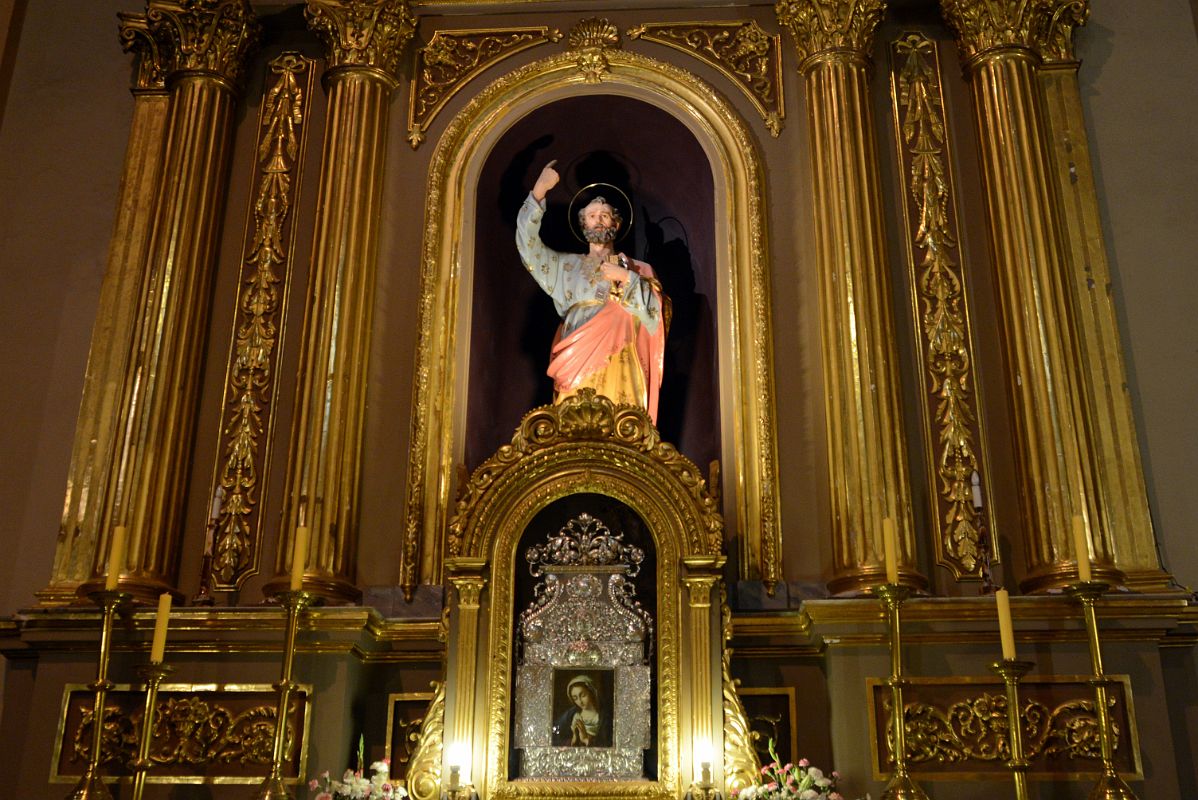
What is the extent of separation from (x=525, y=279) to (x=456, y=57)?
1.34 metres

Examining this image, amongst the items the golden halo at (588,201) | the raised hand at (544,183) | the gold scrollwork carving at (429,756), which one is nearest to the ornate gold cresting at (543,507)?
the gold scrollwork carving at (429,756)

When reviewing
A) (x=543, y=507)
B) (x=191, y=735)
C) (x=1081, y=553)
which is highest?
(x=543, y=507)

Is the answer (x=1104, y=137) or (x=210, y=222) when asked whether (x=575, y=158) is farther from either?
(x=1104, y=137)

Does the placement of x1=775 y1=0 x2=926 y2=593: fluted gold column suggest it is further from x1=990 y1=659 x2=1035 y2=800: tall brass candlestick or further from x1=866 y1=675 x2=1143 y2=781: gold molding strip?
x1=990 y1=659 x2=1035 y2=800: tall brass candlestick

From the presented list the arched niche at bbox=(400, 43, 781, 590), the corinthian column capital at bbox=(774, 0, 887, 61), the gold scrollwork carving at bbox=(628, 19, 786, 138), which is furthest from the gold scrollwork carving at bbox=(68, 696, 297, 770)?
the corinthian column capital at bbox=(774, 0, 887, 61)

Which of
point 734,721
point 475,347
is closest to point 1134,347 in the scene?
point 734,721

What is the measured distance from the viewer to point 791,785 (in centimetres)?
532

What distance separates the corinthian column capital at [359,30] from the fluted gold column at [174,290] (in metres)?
0.43

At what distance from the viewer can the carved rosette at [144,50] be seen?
747 centimetres

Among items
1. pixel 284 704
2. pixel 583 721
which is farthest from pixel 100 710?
pixel 583 721

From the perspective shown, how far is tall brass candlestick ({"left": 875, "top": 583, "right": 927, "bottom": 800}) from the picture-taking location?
5060mm

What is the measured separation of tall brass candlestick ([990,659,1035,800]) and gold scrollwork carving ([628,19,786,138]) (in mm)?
3374

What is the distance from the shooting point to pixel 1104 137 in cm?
716

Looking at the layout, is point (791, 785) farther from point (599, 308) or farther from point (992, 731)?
point (599, 308)
